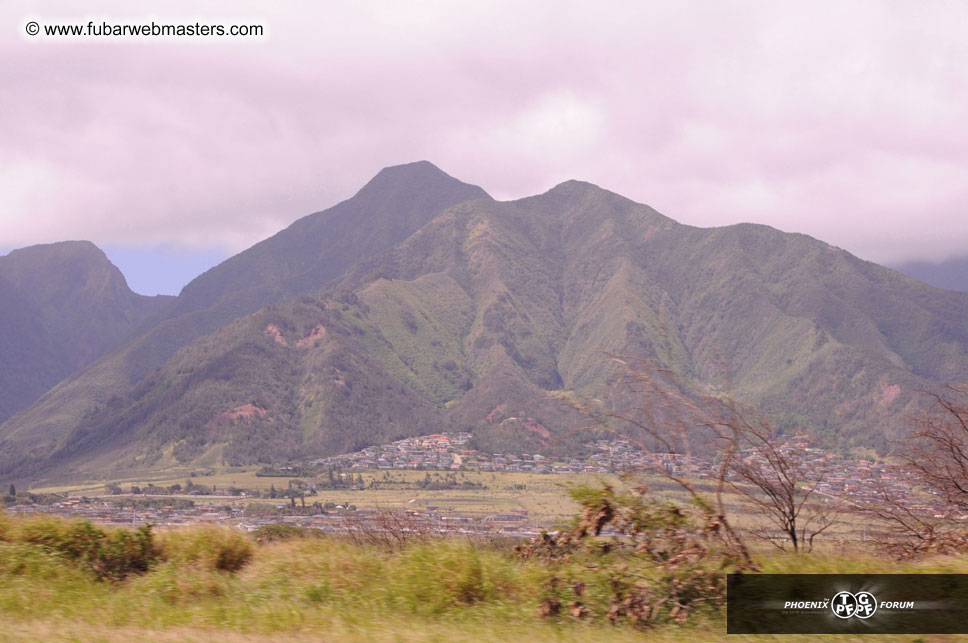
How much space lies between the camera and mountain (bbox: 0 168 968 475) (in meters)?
93.7

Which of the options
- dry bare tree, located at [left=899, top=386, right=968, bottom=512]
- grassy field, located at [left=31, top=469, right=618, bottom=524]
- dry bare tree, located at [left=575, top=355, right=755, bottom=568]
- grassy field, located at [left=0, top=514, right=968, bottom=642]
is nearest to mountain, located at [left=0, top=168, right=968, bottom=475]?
grassy field, located at [left=31, top=469, right=618, bottom=524]

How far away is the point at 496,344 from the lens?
134125mm

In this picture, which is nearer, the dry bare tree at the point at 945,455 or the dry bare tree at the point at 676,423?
the dry bare tree at the point at 676,423

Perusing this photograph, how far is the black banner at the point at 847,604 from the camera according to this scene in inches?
252

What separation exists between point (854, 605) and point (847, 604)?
0.06 metres

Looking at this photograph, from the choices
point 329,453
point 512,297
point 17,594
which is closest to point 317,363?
point 329,453

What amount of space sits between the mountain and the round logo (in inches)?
2423

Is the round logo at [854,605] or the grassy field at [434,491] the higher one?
the round logo at [854,605]

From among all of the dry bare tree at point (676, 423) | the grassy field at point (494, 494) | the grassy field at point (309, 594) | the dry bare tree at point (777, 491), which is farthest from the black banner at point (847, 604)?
the dry bare tree at point (777, 491)

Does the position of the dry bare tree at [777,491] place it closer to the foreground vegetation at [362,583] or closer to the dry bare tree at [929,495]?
the foreground vegetation at [362,583]

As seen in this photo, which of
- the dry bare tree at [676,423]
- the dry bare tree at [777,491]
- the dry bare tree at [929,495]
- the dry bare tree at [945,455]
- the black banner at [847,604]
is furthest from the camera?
the dry bare tree at [945,455]

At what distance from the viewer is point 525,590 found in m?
7.48

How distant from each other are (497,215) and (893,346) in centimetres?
10022

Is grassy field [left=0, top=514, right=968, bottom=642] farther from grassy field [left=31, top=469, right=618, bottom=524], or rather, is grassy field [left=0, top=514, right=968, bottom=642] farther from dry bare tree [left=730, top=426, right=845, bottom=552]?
grassy field [left=31, top=469, right=618, bottom=524]
